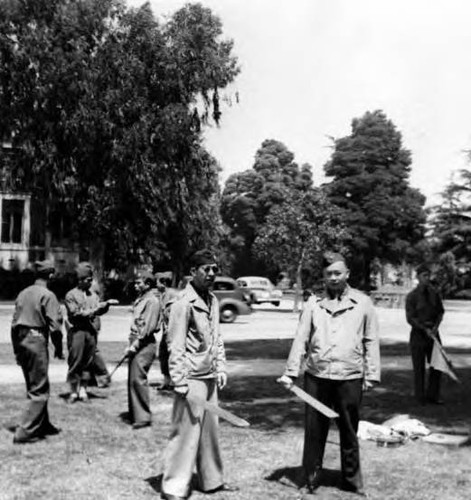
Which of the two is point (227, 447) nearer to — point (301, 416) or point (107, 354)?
point (301, 416)

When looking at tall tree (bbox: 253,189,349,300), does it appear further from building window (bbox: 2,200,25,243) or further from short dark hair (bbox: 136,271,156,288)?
short dark hair (bbox: 136,271,156,288)

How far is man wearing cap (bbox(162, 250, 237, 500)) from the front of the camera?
19.0 feet

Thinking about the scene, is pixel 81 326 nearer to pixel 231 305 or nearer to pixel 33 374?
pixel 33 374

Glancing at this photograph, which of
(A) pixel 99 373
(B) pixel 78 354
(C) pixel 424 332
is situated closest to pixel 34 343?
(B) pixel 78 354

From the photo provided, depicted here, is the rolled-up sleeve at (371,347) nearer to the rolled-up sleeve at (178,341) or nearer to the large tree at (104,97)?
the rolled-up sleeve at (178,341)

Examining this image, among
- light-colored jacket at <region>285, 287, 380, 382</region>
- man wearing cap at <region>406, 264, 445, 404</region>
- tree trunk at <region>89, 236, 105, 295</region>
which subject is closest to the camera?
light-colored jacket at <region>285, 287, 380, 382</region>

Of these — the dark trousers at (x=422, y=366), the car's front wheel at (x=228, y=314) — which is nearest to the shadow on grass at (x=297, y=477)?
the dark trousers at (x=422, y=366)

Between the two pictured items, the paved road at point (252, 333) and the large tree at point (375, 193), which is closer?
the paved road at point (252, 333)

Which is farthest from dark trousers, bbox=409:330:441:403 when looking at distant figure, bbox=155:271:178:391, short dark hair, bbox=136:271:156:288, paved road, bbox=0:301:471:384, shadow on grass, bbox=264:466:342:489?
shadow on grass, bbox=264:466:342:489

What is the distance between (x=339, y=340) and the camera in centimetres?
591

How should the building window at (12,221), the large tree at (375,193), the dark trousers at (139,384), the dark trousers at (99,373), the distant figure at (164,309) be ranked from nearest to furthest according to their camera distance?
1. the dark trousers at (139,384)
2. the distant figure at (164,309)
3. the dark trousers at (99,373)
4. the building window at (12,221)
5. the large tree at (375,193)

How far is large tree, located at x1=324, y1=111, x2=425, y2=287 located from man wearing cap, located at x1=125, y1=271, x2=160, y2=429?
5280 cm

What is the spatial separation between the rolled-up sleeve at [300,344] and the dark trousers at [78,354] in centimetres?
464

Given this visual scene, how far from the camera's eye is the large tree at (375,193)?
204 feet
